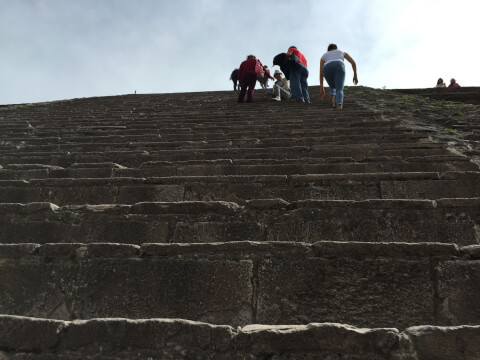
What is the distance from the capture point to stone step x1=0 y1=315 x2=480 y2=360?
4.55ft

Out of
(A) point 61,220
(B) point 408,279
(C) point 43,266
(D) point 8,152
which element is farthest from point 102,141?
(B) point 408,279

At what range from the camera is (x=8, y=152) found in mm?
4734

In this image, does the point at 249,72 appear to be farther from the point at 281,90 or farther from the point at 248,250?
the point at 248,250

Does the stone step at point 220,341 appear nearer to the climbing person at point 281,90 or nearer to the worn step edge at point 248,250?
the worn step edge at point 248,250

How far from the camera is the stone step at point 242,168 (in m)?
3.29

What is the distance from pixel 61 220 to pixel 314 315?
185 cm

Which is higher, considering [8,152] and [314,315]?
[8,152]

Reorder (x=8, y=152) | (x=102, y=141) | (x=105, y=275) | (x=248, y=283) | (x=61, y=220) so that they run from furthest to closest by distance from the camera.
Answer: (x=102, y=141), (x=8, y=152), (x=61, y=220), (x=105, y=275), (x=248, y=283)

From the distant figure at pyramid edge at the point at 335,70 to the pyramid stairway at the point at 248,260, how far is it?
8.78 ft

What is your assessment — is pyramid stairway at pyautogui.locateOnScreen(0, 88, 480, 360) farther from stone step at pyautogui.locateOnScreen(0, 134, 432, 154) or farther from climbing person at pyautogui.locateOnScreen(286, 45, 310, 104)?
climbing person at pyautogui.locateOnScreen(286, 45, 310, 104)

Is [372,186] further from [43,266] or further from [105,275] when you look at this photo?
[43,266]

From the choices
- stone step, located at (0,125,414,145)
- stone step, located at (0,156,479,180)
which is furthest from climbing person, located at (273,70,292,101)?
stone step, located at (0,156,479,180)

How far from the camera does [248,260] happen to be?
6.41ft

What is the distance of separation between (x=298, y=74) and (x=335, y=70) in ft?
4.45
